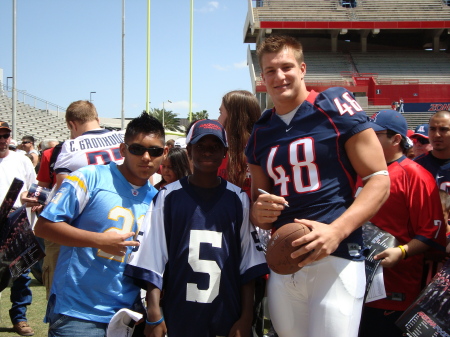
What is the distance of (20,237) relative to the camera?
3.62 metres

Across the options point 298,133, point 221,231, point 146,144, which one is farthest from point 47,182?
point 298,133

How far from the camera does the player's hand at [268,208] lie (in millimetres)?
2146

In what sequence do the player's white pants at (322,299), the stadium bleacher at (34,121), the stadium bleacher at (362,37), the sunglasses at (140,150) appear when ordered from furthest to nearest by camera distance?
the stadium bleacher at (362,37) < the stadium bleacher at (34,121) < the sunglasses at (140,150) < the player's white pants at (322,299)

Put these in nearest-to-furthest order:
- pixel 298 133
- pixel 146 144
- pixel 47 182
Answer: pixel 298 133 → pixel 146 144 → pixel 47 182

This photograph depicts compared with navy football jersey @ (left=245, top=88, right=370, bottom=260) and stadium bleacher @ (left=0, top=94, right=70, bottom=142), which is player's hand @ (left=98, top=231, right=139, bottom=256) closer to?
navy football jersey @ (left=245, top=88, right=370, bottom=260)

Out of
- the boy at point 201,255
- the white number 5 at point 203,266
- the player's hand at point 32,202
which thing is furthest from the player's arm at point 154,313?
the player's hand at point 32,202

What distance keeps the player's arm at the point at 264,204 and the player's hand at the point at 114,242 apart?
0.66 m

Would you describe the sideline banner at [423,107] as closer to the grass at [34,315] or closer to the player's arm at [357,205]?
the grass at [34,315]

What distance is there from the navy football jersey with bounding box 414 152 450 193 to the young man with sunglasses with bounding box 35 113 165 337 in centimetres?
246

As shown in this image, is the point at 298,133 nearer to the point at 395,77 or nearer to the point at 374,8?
the point at 395,77

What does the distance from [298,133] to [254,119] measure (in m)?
0.90

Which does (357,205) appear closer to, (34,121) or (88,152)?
(88,152)

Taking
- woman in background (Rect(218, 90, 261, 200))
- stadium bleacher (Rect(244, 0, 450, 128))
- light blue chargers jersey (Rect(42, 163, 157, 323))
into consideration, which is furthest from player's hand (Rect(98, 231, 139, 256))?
stadium bleacher (Rect(244, 0, 450, 128))

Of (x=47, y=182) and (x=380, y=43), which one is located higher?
(x=380, y=43)
